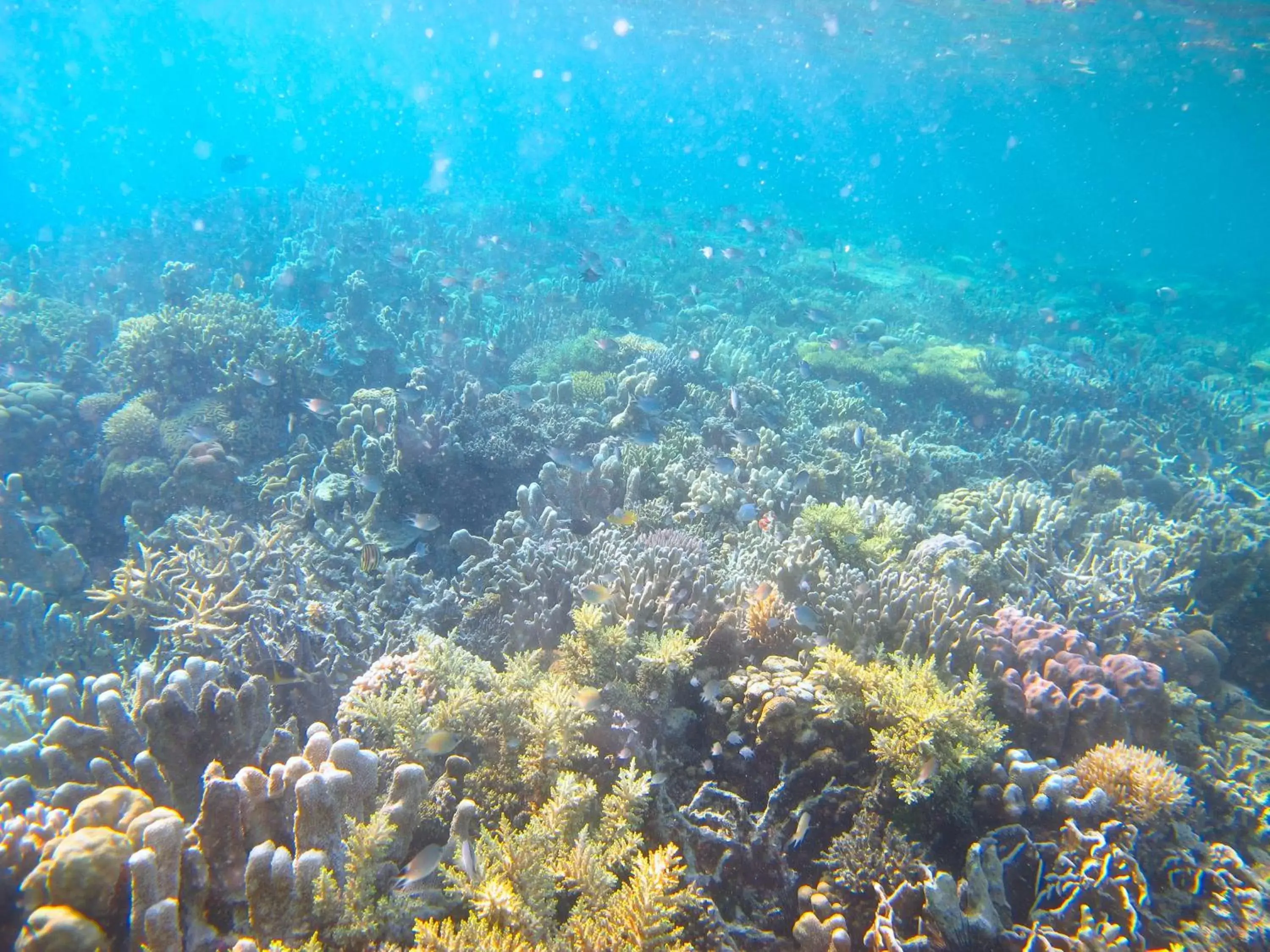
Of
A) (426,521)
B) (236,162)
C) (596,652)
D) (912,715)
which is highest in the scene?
(236,162)

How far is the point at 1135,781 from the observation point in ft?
11.7

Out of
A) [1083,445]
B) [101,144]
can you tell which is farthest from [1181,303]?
[101,144]

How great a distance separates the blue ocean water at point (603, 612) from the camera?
285cm

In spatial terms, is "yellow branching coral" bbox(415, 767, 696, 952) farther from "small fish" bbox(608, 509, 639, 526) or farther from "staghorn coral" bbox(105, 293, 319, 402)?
"staghorn coral" bbox(105, 293, 319, 402)

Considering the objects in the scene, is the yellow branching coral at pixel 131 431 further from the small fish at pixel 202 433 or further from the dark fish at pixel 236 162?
the dark fish at pixel 236 162

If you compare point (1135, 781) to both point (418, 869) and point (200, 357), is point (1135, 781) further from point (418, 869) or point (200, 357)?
point (200, 357)

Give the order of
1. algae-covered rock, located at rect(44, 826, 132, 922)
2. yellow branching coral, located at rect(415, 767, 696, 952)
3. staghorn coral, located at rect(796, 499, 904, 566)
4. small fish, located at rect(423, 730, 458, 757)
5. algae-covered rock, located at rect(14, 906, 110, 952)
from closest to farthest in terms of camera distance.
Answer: algae-covered rock, located at rect(14, 906, 110, 952) < algae-covered rock, located at rect(44, 826, 132, 922) < yellow branching coral, located at rect(415, 767, 696, 952) < small fish, located at rect(423, 730, 458, 757) < staghorn coral, located at rect(796, 499, 904, 566)

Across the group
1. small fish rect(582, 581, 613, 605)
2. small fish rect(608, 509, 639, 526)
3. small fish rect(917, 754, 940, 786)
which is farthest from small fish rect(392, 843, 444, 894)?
small fish rect(608, 509, 639, 526)

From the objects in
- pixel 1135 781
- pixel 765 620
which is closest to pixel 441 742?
pixel 765 620

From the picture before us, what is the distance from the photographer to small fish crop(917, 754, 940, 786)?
10.5 feet

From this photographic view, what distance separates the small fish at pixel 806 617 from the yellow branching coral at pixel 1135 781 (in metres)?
1.73

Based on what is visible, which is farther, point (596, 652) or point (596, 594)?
point (596, 594)

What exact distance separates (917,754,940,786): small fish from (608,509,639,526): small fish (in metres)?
3.25

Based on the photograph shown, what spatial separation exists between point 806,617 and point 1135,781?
201 centimetres
